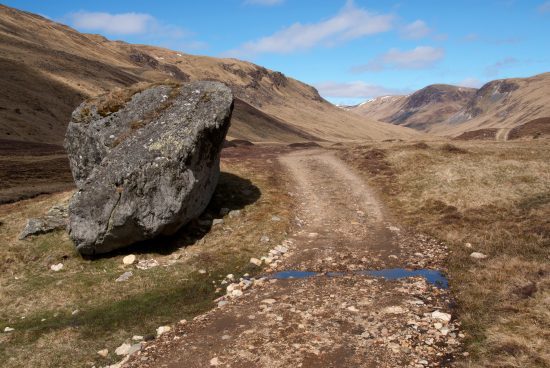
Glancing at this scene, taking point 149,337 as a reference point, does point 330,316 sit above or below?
above

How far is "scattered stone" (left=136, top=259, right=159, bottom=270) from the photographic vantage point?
20719 millimetres

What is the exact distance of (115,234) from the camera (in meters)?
21.1

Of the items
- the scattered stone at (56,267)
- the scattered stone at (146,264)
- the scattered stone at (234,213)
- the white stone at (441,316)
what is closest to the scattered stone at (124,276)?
the scattered stone at (146,264)

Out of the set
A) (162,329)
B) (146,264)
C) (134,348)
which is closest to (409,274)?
(162,329)

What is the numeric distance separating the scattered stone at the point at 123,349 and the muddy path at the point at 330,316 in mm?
487

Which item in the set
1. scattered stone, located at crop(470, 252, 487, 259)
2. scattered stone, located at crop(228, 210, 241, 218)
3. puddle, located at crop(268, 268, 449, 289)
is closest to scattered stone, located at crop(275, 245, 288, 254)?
puddle, located at crop(268, 268, 449, 289)

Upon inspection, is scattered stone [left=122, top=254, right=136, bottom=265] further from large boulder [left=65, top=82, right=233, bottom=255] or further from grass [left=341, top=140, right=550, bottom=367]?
grass [left=341, top=140, right=550, bottom=367]

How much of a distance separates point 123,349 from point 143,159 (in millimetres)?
10335

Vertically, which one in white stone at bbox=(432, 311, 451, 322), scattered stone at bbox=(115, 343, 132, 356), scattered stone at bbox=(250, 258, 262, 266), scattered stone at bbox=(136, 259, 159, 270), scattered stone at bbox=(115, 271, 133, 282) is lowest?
scattered stone at bbox=(115, 343, 132, 356)

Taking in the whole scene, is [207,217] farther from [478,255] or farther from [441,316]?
[441,316]

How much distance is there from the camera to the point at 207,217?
86.4 ft

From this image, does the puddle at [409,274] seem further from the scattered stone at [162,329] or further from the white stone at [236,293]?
the scattered stone at [162,329]

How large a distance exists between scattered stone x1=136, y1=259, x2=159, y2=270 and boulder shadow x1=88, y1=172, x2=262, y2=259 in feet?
2.77

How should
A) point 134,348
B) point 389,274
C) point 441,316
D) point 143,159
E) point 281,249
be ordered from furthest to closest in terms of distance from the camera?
point 281,249 < point 143,159 < point 389,274 < point 441,316 < point 134,348
